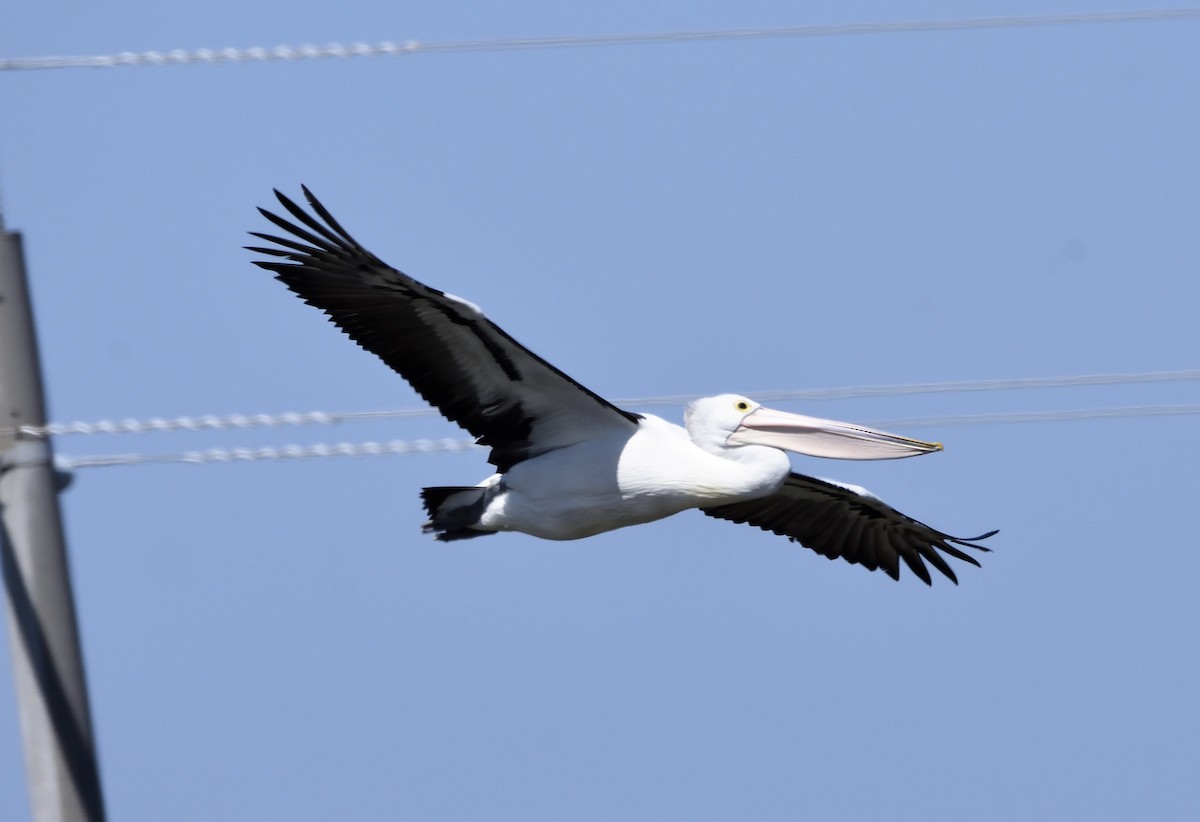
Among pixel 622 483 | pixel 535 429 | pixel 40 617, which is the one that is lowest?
pixel 40 617

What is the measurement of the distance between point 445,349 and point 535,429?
0.64 meters

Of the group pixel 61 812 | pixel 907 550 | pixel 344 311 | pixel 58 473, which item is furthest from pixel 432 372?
pixel 907 550

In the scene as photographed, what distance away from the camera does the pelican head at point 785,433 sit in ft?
27.4

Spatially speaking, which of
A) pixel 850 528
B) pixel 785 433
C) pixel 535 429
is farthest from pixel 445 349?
pixel 850 528

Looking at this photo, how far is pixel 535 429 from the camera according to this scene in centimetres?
852

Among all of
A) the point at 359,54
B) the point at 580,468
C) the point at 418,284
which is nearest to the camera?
the point at 418,284

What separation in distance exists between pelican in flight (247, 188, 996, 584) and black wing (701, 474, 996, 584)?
1.54 m

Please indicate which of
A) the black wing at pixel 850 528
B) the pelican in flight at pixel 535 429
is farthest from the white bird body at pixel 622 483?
the black wing at pixel 850 528

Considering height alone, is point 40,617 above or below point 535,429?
below

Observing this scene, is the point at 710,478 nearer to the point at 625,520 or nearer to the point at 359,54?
the point at 625,520

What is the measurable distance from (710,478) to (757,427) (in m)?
0.46

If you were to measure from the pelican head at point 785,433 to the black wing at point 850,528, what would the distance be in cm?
127

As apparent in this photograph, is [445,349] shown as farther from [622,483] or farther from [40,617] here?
[40,617]

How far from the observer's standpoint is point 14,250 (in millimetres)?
7707
